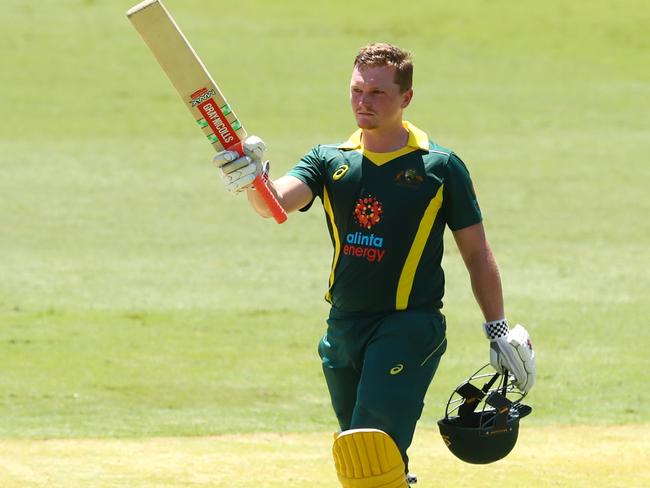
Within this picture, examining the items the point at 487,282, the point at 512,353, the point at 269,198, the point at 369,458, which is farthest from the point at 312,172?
the point at 369,458

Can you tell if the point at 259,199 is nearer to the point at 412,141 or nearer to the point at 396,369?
the point at 412,141

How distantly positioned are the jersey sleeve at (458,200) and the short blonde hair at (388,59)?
1.29 ft

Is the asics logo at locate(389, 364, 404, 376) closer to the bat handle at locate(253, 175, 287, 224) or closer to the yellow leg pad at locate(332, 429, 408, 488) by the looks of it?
the yellow leg pad at locate(332, 429, 408, 488)

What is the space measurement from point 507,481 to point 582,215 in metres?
10.7

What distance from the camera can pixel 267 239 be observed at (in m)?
16.3

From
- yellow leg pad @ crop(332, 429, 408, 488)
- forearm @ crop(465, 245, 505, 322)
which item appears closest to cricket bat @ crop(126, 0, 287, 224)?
forearm @ crop(465, 245, 505, 322)

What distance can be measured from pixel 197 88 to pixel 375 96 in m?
0.73

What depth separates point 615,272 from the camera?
48.2 ft

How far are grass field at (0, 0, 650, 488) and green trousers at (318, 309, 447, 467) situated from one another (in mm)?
1656

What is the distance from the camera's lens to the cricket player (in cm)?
562

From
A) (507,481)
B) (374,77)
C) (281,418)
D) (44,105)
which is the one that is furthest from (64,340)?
(44,105)

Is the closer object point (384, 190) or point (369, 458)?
point (369, 458)

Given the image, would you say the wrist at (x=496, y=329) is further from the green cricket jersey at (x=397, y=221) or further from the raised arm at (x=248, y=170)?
the raised arm at (x=248, y=170)

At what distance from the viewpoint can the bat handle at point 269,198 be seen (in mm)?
5578
